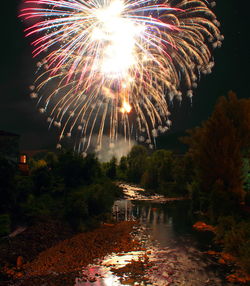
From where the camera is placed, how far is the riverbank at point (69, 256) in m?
14.9

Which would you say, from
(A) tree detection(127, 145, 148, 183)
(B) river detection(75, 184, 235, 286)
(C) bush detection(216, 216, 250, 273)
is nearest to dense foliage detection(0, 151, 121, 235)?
(B) river detection(75, 184, 235, 286)

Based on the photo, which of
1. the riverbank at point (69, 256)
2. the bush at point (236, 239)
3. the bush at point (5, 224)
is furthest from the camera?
the bush at point (5, 224)

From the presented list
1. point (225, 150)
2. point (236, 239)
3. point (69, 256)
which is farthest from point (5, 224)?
point (225, 150)

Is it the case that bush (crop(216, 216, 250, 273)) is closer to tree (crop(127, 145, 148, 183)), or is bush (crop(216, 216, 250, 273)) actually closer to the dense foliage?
the dense foliage

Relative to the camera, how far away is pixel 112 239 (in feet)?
Result: 72.8

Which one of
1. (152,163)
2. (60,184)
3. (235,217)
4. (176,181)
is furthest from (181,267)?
(152,163)

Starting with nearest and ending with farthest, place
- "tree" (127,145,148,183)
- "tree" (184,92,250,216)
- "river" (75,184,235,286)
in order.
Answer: "river" (75,184,235,286) → "tree" (184,92,250,216) → "tree" (127,145,148,183)

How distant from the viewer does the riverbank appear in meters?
14.9

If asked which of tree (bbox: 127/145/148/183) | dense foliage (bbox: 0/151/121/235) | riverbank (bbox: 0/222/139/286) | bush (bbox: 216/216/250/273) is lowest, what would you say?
riverbank (bbox: 0/222/139/286)

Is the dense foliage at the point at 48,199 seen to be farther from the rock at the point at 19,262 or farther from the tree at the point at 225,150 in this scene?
the tree at the point at 225,150

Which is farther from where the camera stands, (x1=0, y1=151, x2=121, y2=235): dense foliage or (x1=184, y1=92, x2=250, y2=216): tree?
(x1=184, y1=92, x2=250, y2=216): tree

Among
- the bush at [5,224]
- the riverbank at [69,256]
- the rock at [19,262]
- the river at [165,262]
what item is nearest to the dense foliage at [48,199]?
the bush at [5,224]

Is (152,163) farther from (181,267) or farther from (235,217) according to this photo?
(181,267)

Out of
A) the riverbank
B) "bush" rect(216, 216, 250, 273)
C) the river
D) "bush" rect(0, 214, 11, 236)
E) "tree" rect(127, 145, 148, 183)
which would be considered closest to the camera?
the river
